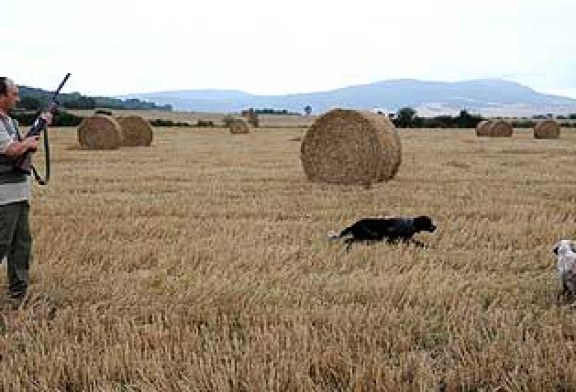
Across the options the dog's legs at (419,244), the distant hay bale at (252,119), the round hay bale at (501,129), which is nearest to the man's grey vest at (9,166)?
the dog's legs at (419,244)

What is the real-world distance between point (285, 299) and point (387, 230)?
10.2ft

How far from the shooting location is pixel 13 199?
21.9 ft

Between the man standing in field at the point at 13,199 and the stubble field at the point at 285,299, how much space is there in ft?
0.88

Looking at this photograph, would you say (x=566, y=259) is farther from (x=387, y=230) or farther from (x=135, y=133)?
(x=135, y=133)

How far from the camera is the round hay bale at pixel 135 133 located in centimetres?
3084

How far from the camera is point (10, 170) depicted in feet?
22.0

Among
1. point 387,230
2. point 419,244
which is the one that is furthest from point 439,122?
point 419,244

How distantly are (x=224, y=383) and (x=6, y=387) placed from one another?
127 cm

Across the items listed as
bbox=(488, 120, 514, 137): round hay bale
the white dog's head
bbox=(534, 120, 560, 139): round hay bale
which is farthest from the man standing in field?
bbox=(488, 120, 514, 137): round hay bale

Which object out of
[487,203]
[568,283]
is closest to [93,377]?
[568,283]

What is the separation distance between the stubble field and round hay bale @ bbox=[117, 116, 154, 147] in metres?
17.4

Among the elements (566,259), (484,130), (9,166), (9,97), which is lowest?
(484,130)

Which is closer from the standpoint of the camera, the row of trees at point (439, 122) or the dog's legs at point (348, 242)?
the dog's legs at point (348, 242)

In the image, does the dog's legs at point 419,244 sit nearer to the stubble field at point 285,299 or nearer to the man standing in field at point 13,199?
the stubble field at point 285,299
